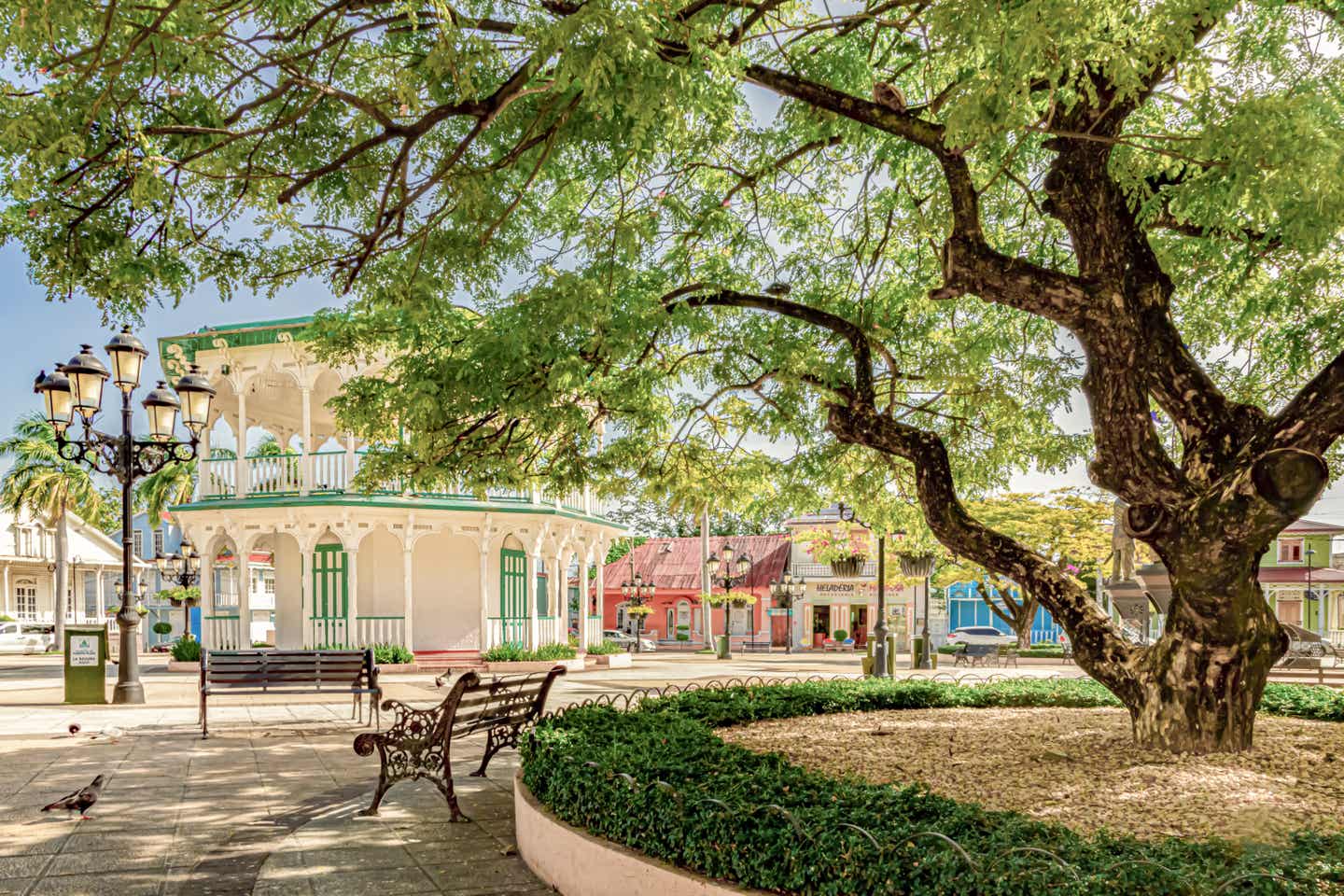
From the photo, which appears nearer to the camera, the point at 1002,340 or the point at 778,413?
the point at 1002,340

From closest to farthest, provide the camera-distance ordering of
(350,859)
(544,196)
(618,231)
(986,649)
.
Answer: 1. (350,859)
2. (618,231)
3. (544,196)
4. (986,649)

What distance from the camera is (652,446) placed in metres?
10.8

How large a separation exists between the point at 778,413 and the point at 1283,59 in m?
5.60

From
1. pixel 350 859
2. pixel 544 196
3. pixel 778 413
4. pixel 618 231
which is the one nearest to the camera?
pixel 350 859

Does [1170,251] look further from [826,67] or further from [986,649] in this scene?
[986,649]

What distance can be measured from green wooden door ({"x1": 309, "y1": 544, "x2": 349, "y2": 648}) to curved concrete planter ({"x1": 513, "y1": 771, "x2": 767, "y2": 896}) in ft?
56.0

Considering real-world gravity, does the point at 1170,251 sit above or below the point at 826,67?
below

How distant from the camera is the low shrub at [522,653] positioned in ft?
73.9

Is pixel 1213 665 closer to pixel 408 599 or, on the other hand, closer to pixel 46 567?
pixel 408 599

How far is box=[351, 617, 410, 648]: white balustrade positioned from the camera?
21.9 m

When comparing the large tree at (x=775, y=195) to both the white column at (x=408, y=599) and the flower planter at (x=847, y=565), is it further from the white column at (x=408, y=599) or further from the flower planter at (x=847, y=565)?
the flower planter at (x=847, y=565)

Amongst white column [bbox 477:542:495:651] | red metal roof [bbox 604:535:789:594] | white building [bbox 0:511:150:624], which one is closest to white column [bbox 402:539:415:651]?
white column [bbox 477:542:495:651]

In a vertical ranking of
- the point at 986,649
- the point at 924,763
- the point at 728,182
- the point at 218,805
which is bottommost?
the point at 986,649

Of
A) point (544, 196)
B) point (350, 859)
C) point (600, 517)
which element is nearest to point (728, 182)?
point (544, 196)
